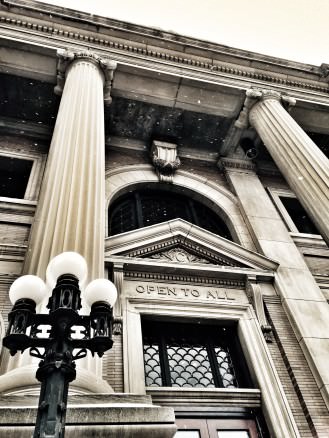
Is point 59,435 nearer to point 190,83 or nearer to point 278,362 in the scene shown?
point 278,362

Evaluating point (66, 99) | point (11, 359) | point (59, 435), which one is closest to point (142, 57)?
point (66, 99)

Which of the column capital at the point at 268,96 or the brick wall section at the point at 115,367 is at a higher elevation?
the column capital at the point at 268,96

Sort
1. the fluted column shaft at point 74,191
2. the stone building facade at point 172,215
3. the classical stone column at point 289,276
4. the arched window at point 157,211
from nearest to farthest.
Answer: the fluted column shaft at point 74,191 < the stone building facade at point 172,215 < the classical stone column at point 289,276 < the arched window at point 157,211

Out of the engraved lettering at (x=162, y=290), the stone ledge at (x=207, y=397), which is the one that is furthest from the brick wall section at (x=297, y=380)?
the engraved lettering at (x=162, y=290)

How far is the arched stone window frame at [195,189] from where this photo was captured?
33.4 ft

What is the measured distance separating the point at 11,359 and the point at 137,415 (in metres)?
1.52

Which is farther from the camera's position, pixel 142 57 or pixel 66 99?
pixel 142 57

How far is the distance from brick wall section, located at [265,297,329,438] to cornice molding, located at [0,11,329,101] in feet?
24.6

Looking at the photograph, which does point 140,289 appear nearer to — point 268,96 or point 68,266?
point 68,266

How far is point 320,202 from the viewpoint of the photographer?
26.0 ft

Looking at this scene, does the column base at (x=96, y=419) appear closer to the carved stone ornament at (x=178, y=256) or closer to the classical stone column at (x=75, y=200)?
the classical stone column at (x=75, y=200)

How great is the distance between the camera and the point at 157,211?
1087 cm

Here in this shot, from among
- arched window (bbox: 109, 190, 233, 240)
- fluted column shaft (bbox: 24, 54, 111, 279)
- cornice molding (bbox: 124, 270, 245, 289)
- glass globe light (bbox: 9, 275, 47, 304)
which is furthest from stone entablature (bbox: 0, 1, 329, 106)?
glass globe light (bbox: 9, 275, 47, 304)

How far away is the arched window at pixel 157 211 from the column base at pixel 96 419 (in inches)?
264
